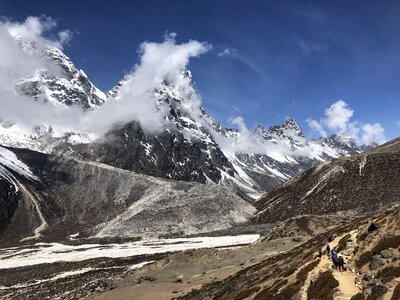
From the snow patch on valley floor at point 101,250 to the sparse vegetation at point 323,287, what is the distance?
10195 cm

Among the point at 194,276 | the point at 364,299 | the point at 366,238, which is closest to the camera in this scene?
the point at 364,299

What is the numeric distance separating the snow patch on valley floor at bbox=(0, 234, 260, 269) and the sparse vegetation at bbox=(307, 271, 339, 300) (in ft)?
334

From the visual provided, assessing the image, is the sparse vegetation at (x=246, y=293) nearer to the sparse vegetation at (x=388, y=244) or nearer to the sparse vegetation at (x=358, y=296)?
the sparse vegetation at (x=388, y=244)

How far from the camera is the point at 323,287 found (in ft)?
126

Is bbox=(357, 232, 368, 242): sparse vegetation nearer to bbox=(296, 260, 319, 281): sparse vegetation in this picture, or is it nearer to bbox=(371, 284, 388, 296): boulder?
bbox=(296, 260, 319, 281): sparse vegetation

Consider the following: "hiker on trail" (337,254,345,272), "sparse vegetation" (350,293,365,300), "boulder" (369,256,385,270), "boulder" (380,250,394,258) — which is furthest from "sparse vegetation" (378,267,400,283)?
"hiker on trail" (337,254,345,272)

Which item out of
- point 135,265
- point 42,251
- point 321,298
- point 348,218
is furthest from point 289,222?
point 42,251

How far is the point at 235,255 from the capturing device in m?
93.6

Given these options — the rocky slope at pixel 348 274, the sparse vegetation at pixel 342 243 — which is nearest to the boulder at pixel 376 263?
the rocky slope at pixel 348 274

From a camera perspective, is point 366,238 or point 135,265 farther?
point 135,265

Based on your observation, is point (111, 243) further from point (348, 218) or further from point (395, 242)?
point (395, 242)

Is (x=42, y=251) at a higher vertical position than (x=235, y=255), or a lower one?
higher

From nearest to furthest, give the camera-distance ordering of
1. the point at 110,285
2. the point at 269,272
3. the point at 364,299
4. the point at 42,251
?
1. the point at 364,299
2. the point at 269,272
3. the point at 110,285
4. the point at 42,251

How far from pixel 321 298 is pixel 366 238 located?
441 inches
